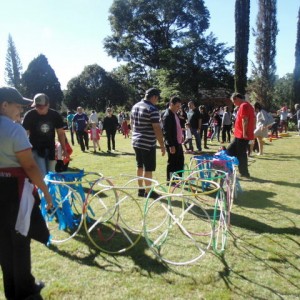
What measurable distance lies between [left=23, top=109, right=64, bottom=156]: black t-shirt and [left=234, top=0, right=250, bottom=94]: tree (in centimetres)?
2701

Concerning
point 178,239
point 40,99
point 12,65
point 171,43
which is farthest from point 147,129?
point 12,65

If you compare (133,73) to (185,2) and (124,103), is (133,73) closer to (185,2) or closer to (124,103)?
(185,2)

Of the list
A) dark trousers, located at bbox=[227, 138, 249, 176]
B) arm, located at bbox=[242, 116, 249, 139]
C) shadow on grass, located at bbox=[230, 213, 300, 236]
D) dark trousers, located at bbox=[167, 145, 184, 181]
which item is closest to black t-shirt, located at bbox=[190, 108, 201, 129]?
dark trousers, located at bbox=[227, 138, 249, 176]

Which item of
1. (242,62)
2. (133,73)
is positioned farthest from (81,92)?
(242,62)

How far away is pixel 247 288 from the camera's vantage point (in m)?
3.31

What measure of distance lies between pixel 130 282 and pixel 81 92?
191 ft

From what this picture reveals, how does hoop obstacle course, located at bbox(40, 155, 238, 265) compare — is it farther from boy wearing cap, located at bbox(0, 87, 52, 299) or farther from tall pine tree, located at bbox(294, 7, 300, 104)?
tall pine tree, located at bbox(294, 7, 300, 104)

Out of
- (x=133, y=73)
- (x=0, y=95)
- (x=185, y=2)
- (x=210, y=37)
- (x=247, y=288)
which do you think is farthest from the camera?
(x=133, y=73)

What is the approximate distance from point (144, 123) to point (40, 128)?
1782 millimetres

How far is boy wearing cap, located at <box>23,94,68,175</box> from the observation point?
5.30m

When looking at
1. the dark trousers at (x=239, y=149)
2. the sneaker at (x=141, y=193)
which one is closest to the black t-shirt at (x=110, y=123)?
the dark trousers at (x=239, y=149)

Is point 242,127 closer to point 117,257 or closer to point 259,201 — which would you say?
point 259,201

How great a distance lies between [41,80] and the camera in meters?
54.7

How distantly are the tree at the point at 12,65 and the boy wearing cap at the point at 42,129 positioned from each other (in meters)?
68.8
